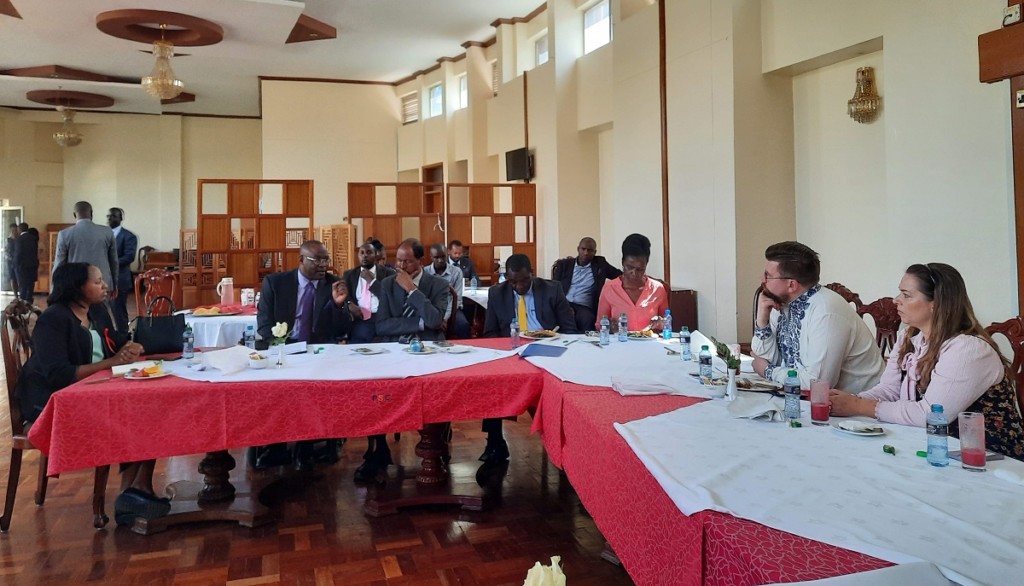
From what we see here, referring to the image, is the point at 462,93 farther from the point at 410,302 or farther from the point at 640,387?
the point at 640,387

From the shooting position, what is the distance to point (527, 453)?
4125 mm

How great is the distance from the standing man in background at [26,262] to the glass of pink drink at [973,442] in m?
12.6

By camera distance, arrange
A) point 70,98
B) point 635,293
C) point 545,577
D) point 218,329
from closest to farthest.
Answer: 1. point 545,577
2. point 635,293
3. point 218,329
4. point 70,98

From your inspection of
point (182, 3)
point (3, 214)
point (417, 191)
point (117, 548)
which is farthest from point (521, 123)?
point (3, 214)

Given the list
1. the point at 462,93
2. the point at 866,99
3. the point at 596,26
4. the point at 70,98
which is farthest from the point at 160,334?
the point at 70,98

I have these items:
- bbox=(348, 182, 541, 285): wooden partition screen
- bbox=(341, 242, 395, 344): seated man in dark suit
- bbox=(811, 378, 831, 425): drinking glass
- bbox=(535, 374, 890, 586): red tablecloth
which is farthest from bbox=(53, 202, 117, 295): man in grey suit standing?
bbox=(811, 378, 831, 425): drinking glass

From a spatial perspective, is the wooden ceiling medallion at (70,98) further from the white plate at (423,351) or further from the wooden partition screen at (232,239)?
the white plate at (423,351)

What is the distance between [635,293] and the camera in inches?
180

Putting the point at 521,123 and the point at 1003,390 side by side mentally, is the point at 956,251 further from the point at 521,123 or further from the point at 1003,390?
the point at 521,123

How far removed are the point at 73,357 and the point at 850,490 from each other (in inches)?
121

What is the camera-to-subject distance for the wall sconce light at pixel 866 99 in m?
5.09

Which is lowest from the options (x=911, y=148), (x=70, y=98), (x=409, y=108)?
(x=911, y=148)

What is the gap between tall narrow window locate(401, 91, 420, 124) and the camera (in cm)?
1299

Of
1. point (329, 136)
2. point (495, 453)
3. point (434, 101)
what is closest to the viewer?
point (495, 453)
